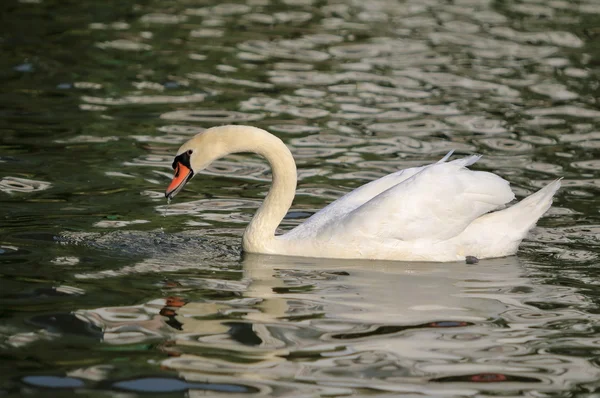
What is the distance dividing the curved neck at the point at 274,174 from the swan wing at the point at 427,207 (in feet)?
1.56

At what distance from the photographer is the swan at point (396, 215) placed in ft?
33.2

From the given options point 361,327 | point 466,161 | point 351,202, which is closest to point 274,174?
point 351,202

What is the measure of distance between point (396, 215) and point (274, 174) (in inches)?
45.3

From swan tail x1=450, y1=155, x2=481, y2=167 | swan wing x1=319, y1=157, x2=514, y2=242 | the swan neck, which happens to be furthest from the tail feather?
the swan neck

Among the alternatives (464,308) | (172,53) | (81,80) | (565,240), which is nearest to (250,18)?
(172,53)

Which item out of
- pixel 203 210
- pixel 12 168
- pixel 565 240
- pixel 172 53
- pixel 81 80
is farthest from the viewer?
pixel 172 53

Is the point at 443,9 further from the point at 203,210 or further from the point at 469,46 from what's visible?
the point at 203,210

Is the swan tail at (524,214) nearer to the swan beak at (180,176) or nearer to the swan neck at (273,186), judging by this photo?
the swan neck at (273,186)

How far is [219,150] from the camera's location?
1016 cm

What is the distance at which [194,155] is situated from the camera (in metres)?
10.2

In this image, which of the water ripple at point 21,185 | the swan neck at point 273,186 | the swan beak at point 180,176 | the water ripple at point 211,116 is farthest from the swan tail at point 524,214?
the water ripple at point 211,116

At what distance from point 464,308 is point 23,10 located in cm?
1543

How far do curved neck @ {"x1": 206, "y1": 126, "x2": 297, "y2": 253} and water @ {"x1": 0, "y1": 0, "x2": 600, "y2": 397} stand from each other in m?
0.18

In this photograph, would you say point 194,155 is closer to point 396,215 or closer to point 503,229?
point 396,215
